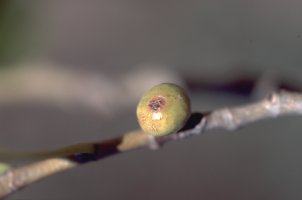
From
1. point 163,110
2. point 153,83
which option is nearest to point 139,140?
point 163,110

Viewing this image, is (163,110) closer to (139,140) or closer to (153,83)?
(139,140)

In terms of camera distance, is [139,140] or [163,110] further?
[139,140]

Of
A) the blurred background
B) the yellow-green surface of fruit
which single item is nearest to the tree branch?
the yellow-green surface of fruit

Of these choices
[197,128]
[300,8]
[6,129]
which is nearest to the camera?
[197,128]

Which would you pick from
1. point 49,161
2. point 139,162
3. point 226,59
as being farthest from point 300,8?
point 49,161

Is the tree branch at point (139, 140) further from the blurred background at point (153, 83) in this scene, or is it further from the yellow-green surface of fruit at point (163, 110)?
the blurred background at point (153, 83)

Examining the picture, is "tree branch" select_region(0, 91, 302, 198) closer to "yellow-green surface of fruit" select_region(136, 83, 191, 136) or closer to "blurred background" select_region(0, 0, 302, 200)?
"yellow-green surface of fruit" select_region(136, 83, 191, 136)

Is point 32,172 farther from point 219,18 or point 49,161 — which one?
point 219,18
